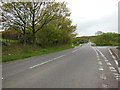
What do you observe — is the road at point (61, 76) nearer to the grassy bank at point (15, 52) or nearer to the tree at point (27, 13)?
the grassy bank at point (15, 52)

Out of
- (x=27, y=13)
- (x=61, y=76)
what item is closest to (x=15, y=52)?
(x=27, y=13)

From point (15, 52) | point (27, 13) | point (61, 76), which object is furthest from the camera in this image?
point (27, 13)

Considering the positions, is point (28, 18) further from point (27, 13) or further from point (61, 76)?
point (61, 76)

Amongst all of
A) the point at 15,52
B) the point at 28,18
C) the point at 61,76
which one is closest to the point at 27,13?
the point at 28,18

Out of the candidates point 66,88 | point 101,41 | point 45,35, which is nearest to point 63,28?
point 45,35

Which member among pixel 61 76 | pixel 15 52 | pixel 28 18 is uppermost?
pixel 28 18

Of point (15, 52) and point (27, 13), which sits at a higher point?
point (27, 13)

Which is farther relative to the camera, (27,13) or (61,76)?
(27,13)

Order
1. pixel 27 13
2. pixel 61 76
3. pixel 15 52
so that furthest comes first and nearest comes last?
pixel 27 13, pixel 15 52, pixel 61 76

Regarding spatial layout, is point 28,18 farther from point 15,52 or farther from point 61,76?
point 61,76

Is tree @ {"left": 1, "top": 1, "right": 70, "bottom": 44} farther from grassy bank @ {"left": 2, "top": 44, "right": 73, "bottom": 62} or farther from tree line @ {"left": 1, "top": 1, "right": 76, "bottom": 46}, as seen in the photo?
grassy bank @ {"left": 2, "top": 44, "right": 73, "bottom": 62}

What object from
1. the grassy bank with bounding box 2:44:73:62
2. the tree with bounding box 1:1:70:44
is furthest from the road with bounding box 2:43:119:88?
the tree with bounding box 1:1:70:44

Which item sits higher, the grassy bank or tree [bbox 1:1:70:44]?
tree [bbox 1:1:70:44]

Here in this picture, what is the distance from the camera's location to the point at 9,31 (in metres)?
20.9
